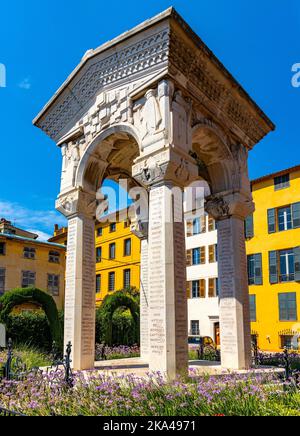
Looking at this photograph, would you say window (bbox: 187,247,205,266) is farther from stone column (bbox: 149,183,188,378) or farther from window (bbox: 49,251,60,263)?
stone column (bbox: 149,183,188,378)

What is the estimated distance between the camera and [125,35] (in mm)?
11930

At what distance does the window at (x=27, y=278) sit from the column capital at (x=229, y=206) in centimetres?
3370

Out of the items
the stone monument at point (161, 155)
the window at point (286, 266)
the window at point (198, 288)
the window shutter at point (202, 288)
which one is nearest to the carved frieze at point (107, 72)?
the stone monument at point (161, 155)

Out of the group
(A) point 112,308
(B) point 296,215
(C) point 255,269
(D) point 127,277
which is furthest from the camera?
(D) point 127,277

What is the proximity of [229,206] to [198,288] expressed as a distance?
90.4ft

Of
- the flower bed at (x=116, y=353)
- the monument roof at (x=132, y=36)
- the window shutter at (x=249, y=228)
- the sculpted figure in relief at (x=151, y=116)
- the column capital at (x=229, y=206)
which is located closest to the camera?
the monument roof at (x=132, y=36)

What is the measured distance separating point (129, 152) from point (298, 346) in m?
23.6

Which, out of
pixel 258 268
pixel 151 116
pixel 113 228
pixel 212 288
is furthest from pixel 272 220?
pixel 151 116

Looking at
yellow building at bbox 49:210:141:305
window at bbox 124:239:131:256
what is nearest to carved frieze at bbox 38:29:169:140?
yellow building at bbox 49:210:141:305

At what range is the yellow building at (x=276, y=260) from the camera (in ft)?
113

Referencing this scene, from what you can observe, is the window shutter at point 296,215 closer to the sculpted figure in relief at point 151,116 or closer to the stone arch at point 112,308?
the stone arch at point 112,308

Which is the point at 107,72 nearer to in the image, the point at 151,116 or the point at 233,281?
the point at 151,116

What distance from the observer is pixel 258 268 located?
37406 mm

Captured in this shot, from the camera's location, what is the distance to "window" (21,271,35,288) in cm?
4384
